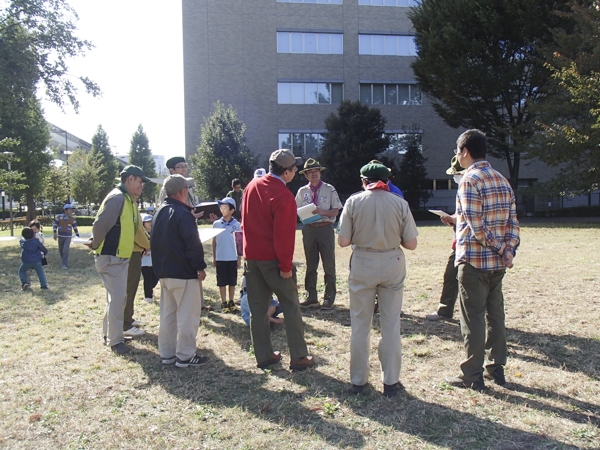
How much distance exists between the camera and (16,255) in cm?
1619

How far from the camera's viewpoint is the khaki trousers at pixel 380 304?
4039 mm

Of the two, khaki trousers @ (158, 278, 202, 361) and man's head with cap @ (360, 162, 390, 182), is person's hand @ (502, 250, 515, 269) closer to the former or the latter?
man's head with cap @ (360, 162, 390, 182)

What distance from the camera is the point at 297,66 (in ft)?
123

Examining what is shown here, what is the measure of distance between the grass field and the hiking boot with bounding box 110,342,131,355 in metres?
0.11

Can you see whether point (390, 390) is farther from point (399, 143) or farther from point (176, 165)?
point (399, 143)

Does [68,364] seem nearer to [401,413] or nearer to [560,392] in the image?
[401,413]

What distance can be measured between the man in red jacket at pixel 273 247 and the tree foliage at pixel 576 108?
19.0 metres

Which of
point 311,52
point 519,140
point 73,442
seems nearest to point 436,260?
point 73,442

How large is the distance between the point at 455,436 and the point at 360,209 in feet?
6.07

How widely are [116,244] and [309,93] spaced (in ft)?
112

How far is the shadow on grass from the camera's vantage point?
11.1ft


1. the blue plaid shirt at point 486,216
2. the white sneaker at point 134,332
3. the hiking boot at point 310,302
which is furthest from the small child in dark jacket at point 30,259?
the blue plaid shirt at point 486,216

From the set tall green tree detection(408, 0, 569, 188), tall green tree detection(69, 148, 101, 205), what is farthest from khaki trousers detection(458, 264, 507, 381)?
tall green tree detection(69, 148, 101, 205)

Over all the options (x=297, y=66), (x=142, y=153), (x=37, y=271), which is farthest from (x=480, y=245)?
(x=142, y=153)
